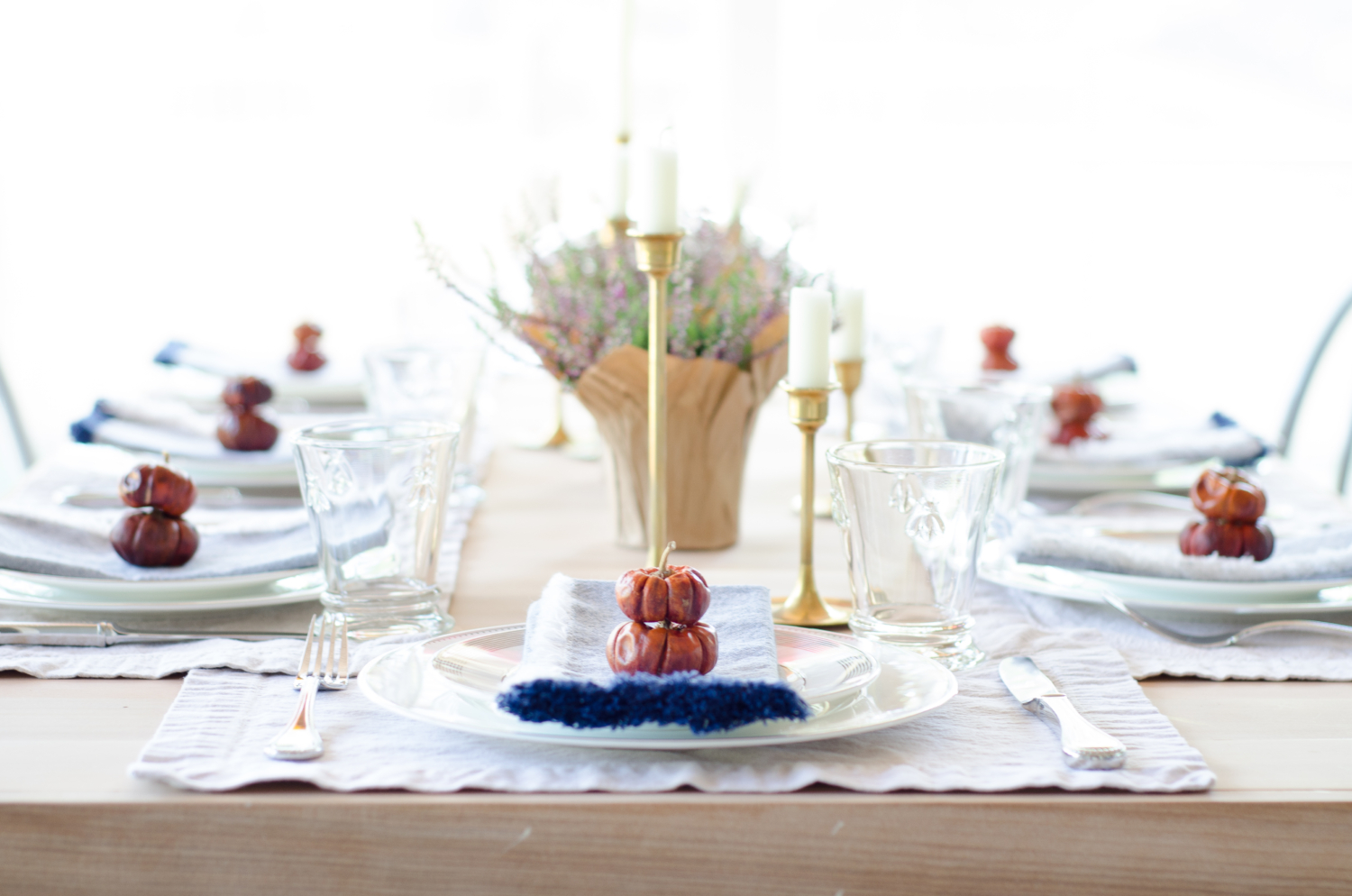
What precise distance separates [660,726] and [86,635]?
44 cm

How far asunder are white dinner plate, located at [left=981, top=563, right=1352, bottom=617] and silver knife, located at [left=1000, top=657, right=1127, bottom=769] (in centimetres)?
16

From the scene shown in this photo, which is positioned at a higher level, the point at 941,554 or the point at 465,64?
the point at 465,64

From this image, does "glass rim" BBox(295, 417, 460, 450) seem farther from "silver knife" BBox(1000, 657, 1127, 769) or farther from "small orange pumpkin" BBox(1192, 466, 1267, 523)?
"small orange pumpkin" BBox(1192, 466, 1267, 523)

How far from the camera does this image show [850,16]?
479cm

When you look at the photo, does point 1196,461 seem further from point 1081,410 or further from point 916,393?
point 916,393

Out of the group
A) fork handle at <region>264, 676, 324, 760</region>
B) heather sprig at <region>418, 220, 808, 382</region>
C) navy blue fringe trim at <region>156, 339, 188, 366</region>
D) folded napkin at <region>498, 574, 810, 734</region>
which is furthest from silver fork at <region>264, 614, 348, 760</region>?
navy blue fringe trim at <region>156, 339, 188, 366</region>

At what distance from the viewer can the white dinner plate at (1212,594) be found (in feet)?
3.11

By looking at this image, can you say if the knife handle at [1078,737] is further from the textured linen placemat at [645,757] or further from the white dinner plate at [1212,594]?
Result: the white dinner plate at [1212,594]

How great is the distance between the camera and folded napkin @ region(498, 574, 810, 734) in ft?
2.17

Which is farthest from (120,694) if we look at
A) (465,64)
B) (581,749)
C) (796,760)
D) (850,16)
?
(850,16)

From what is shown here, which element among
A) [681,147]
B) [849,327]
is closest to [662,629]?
[849,327]

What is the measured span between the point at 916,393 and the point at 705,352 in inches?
9.1

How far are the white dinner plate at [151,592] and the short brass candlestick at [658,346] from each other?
259 mm

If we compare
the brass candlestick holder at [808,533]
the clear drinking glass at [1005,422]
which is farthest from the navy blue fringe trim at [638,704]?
the clear drinking glass at [1005,422]
